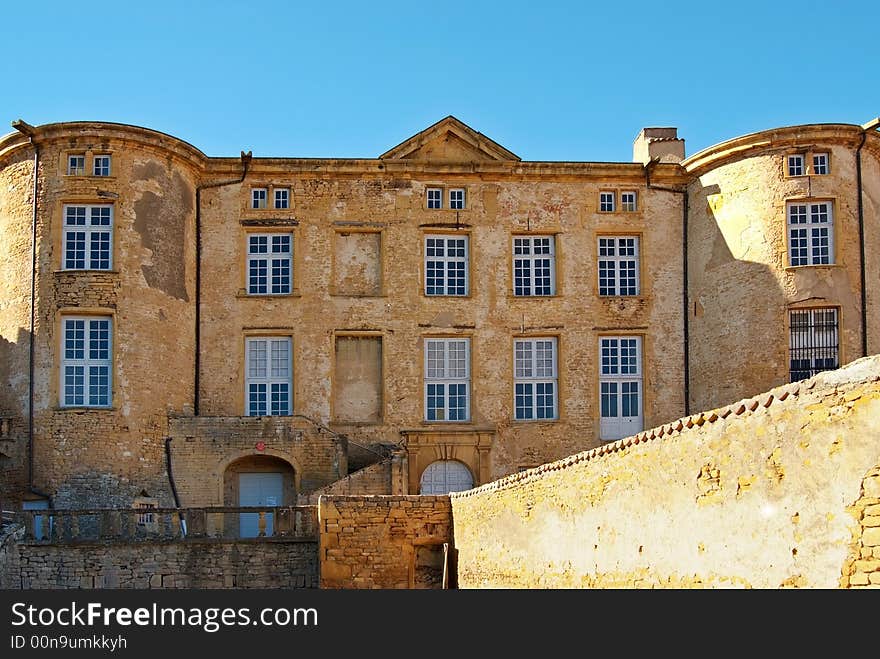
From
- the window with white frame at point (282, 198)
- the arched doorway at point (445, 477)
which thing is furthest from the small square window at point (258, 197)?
the arched doorway at point (445, 477)

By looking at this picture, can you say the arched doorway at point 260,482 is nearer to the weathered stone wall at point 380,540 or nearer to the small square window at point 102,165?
the weathered stone wall at point 380,540

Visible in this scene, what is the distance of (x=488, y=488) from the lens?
22391mm

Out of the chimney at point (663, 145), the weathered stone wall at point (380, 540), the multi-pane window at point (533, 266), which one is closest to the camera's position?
Answer: the weathered stone wall at point (380, 540)

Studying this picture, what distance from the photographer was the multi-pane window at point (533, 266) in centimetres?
3459

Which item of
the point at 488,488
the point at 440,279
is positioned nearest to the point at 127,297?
the point at 440,279

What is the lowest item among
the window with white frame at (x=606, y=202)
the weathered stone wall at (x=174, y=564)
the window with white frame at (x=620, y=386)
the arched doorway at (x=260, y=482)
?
the weathered stone wall at (x=174, y=564)

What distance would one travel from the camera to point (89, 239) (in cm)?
3192

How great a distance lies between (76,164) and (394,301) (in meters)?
8.64

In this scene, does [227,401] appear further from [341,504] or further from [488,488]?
[488,488]

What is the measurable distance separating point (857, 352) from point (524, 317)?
8368mm

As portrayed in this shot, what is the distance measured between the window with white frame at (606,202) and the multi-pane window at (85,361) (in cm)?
1316

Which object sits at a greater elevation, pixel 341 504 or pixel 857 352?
pixel 857 352

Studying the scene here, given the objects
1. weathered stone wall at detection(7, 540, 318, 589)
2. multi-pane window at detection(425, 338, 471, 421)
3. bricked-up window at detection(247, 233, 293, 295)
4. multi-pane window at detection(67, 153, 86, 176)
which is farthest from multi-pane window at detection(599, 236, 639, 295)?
multi-pane window at detection(67, 153, 86, 176)

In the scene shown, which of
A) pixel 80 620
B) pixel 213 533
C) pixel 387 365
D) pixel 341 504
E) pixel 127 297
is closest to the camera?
pixel 80 620
